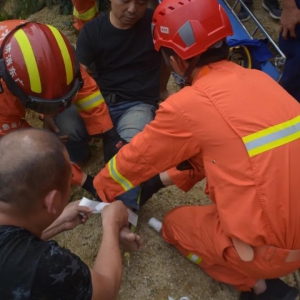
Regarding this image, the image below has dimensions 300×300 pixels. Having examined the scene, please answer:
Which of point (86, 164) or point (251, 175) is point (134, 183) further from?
point (86, 164)

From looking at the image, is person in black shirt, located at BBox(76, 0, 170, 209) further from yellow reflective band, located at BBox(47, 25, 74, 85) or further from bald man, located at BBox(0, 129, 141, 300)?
bald man, located at BBox(0, 129, 141, 300)

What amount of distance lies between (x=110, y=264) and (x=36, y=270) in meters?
0.42

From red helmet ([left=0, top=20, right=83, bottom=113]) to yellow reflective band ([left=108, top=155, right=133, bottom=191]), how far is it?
499 millimetres

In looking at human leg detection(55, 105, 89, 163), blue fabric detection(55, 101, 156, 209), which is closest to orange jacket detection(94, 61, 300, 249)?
blue fabric detection(55, 101, 156, 209)

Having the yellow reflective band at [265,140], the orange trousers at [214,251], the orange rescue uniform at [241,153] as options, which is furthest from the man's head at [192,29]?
the orange trousers at [214,251]

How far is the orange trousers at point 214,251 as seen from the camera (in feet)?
7.25

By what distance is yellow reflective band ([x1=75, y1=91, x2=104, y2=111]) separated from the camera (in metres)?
2.97

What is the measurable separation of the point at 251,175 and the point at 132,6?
1652 millimetres

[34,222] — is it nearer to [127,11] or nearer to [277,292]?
[277,292]

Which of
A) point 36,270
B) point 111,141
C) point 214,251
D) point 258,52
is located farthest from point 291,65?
point 36,270

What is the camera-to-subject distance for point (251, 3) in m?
5.39

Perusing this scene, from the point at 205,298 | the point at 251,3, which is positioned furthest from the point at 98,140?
the point at 251,3

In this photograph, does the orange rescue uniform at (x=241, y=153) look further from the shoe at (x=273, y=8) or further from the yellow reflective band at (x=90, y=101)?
the shoe at (x=273, y=8)

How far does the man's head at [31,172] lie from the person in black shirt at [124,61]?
1.51 meters
